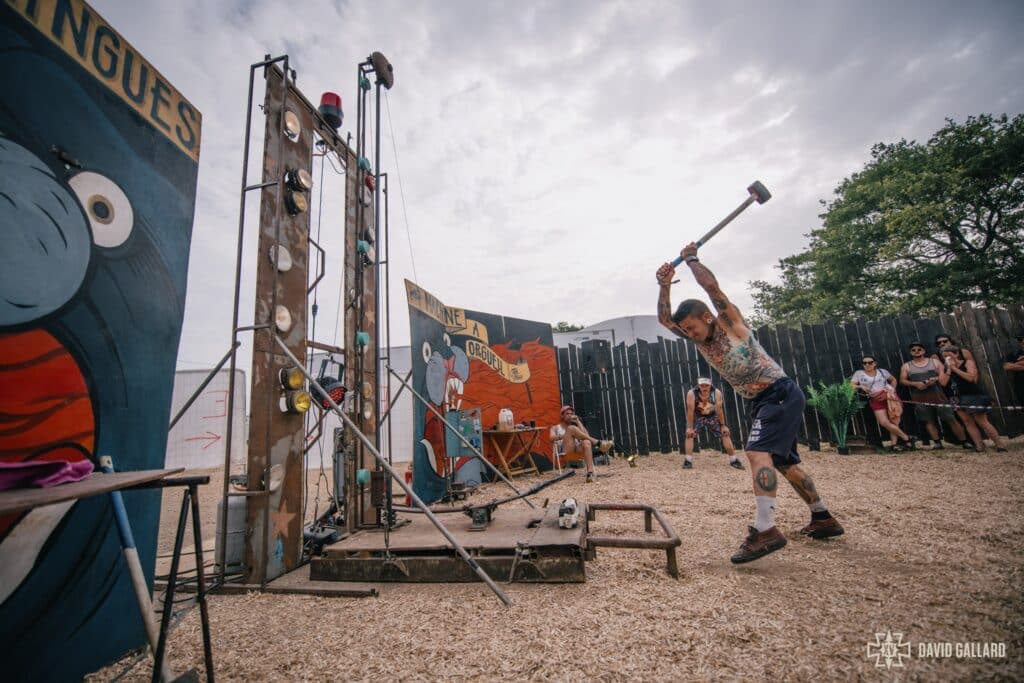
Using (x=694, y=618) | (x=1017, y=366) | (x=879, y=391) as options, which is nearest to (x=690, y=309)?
(x=694, y=618)

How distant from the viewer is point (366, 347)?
4.64 meters

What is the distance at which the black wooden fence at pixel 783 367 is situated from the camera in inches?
313

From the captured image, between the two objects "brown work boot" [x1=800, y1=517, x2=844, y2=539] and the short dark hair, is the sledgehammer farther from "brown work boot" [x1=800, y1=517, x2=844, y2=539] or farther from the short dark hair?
"brown work boot" [x1=800, y1=517, x2=844, y2=539]

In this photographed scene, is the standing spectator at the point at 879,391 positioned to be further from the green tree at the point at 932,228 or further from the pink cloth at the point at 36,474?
the green tree at the point at 932,228

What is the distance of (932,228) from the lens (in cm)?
1667

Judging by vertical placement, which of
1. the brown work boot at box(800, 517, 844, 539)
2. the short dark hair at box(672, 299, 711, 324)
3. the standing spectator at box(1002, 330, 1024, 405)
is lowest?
the brown work boot at box(800, 517, 844, 539)

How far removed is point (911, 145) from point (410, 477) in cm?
2651

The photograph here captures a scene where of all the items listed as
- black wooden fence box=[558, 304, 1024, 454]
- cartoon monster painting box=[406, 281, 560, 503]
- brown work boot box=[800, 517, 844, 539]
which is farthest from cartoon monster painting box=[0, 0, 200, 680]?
black wooden fence box=[558, 304, 1024, 454]

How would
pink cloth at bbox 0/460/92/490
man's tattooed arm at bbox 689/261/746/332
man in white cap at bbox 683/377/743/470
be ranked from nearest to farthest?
pink cloth at bbox 0/460/92/490 < man's tattooed arm at bbox 689/261/746/332 < man in white cap at bbox 683/377/743/470

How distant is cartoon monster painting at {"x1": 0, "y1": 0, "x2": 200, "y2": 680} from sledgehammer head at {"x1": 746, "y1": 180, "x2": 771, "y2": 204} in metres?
4.47

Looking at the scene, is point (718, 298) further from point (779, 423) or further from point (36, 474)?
point (36, 474)

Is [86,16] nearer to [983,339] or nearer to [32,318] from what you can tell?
[32,318]

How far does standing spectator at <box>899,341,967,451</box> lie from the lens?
727 cm

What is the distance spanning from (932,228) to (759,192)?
20.4 meters
